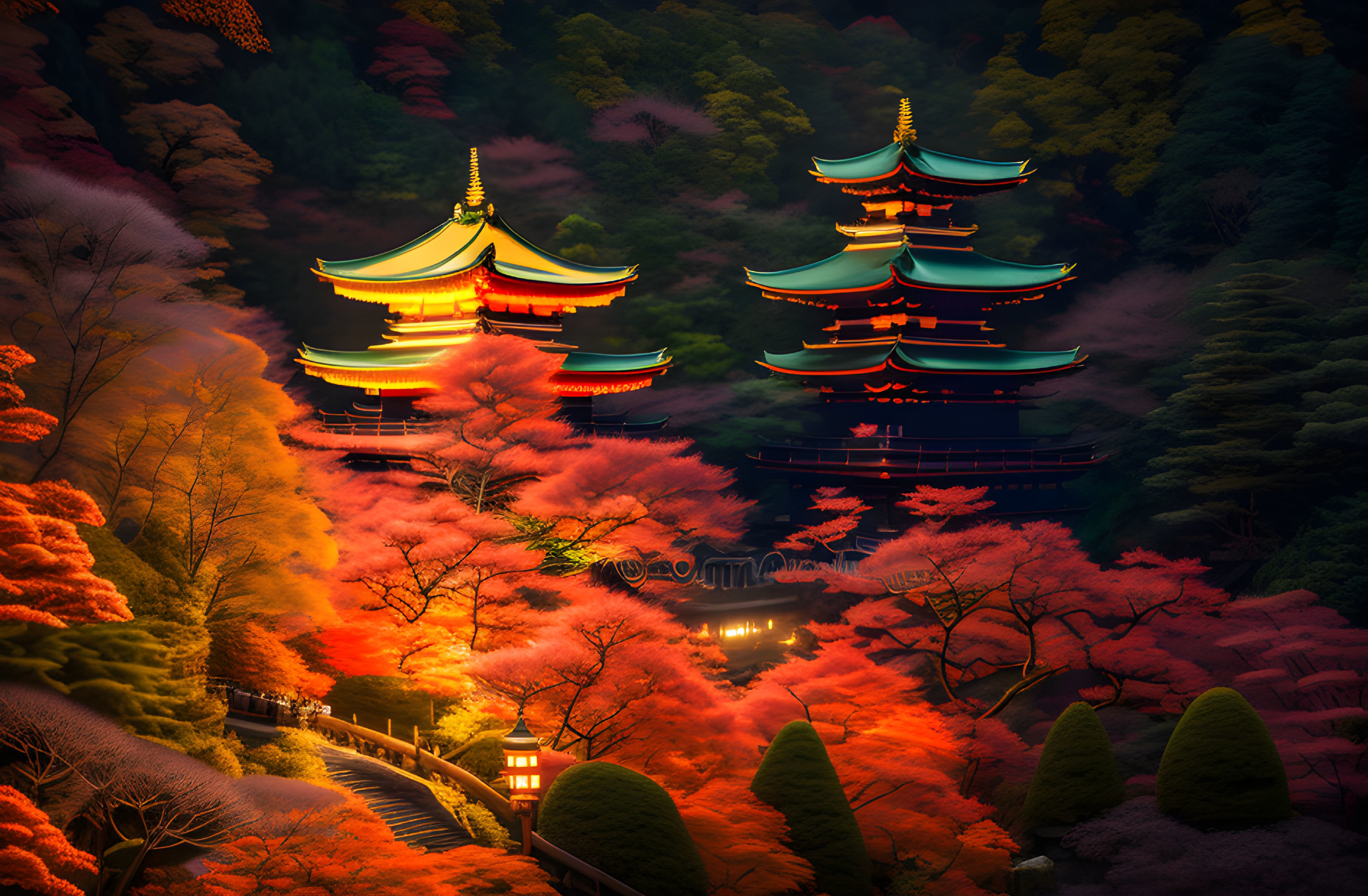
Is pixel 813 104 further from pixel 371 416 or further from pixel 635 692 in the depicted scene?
pixel 635 692

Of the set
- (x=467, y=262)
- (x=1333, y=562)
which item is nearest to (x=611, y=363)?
(x=467, y=262)

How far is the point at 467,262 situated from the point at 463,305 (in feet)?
3.77

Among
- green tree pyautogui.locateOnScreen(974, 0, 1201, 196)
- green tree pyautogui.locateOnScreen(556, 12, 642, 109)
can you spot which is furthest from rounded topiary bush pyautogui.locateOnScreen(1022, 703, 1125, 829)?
green tree pyautogui.locateOnScreen(556, 12, 642, 109)

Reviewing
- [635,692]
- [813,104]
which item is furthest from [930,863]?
[813,104]

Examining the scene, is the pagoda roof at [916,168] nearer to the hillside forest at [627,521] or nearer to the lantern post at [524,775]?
the hillside forest at [627,521]

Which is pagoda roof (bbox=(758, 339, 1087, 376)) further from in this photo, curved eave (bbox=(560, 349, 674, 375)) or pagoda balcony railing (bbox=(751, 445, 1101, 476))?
curved eave (bbox=(560, 349, 674, 375))

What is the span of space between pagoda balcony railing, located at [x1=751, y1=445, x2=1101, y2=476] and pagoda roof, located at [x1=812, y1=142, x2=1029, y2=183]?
6.76m

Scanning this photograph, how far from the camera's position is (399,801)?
12.9m

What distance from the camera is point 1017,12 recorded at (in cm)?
3625

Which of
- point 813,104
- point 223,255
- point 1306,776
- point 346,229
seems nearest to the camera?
point 1306,776

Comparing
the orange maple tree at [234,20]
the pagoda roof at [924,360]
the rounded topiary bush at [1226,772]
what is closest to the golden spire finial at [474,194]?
the pagoda roof at [924,360]

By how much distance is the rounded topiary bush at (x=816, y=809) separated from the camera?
1218cm

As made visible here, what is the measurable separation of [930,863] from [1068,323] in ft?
69.8

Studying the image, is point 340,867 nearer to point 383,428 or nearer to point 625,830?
point 625,830
